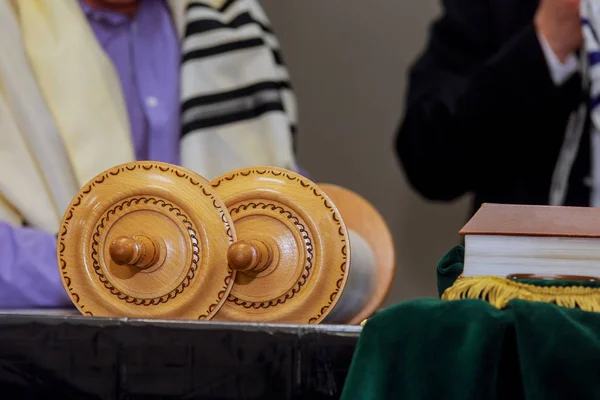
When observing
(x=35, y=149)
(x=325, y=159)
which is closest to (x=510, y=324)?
(x=35, y=149)

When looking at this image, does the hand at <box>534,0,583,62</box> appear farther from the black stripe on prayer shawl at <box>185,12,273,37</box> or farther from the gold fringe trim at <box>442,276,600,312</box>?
the gold fringe trim at <box>442,276,600,312</box>

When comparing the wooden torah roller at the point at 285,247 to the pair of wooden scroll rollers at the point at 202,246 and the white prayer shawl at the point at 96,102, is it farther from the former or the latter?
the white prayer shawl at the point at 96,102

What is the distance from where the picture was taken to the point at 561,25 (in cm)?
104

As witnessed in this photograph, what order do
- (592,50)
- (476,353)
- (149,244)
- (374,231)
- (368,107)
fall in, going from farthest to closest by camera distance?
(368,107)
(592,50)
(374,231)
(149,244)
(476,353)

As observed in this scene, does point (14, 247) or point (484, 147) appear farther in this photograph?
point (484, 147)

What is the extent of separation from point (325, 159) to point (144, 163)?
1.33 m

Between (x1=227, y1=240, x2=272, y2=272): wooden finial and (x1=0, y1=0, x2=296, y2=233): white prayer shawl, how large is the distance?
0.47 m

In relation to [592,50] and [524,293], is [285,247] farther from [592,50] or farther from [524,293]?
[592,50]

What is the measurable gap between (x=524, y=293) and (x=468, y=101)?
2.14ft

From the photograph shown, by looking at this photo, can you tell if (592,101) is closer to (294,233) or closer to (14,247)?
(294,233)

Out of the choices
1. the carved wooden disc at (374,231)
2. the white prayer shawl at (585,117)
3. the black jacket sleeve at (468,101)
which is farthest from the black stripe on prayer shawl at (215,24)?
the white prayer shawl at (585,117)

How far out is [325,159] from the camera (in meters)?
1.91

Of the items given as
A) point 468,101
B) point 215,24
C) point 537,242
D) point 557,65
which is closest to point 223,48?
point 215,24

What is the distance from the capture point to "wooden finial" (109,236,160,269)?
21.5 inches
